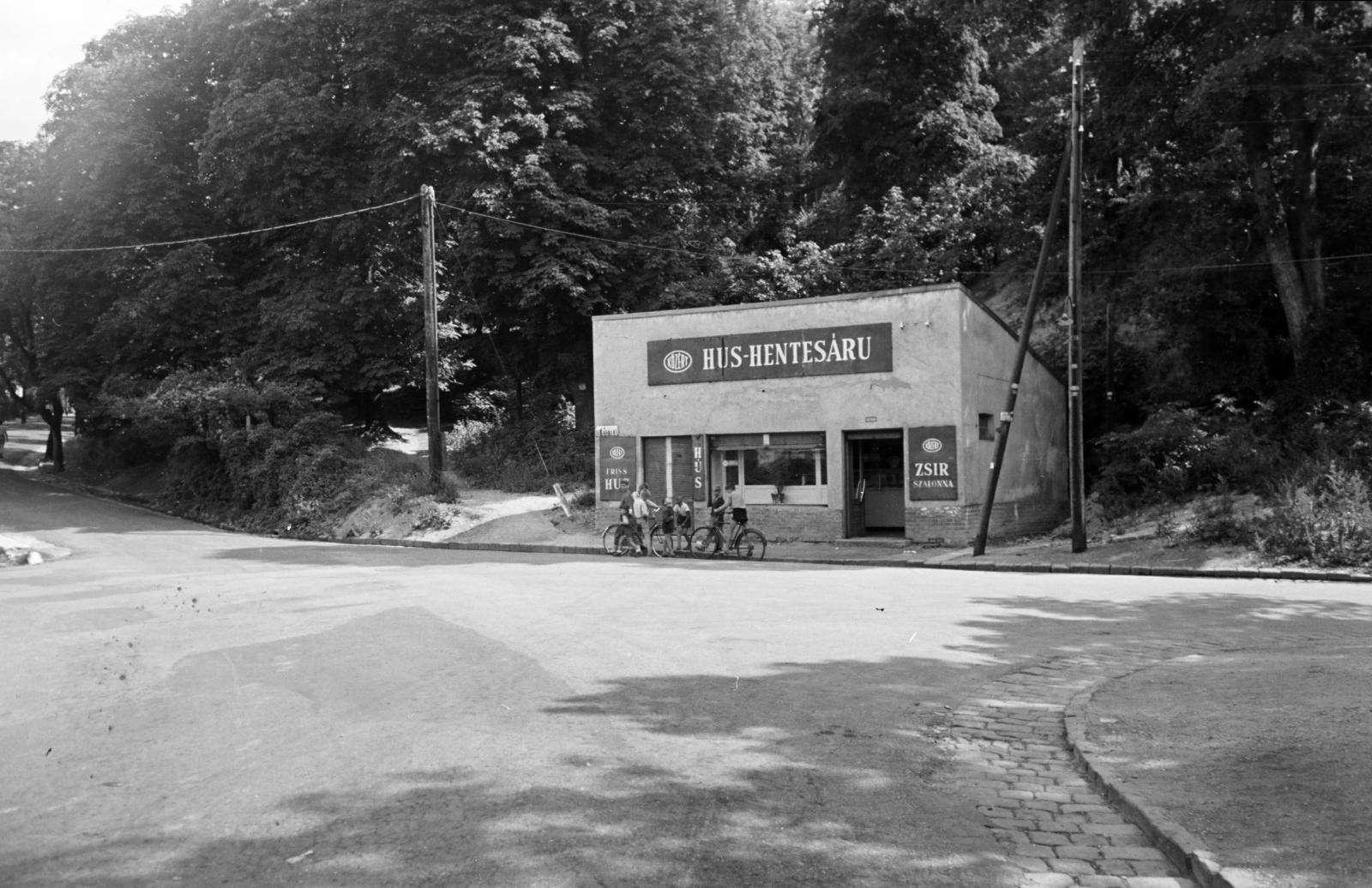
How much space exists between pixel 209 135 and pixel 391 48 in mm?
7163

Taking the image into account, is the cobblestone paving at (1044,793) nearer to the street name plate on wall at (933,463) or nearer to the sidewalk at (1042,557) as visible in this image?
the sidewalk at (1042,557)

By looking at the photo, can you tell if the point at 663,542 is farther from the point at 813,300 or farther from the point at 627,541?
the point at 813,300

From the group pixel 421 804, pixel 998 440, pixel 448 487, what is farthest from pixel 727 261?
pixel 421 804

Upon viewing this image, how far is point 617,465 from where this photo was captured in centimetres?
2850

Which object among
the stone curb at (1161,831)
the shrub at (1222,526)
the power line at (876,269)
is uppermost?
the power line at (876,269)

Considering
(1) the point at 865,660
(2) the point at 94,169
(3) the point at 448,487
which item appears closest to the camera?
(1) the point at 865,660

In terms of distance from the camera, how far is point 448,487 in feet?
103

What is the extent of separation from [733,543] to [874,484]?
→ 4.39m

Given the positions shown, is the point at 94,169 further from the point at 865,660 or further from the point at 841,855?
Result: the point at 841,855

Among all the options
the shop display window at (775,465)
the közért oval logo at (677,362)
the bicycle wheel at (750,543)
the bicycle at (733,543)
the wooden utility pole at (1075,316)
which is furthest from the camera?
the közért oval logo at (677,362)

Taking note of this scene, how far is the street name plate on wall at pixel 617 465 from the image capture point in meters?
28.3

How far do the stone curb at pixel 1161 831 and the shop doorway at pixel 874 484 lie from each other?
18.5 metres

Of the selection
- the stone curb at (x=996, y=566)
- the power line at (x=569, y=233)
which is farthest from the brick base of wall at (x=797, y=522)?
the power line at (x=569, y=233)

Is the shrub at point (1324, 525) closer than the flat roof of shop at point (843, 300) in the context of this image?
Yes
